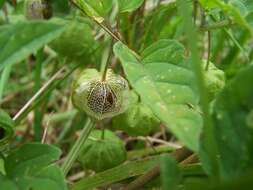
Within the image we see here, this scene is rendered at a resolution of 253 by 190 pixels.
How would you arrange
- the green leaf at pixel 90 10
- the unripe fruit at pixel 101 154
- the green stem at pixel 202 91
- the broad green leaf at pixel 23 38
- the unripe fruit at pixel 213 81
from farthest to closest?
1. the unripe fruit at pixel 101 154
2. the unripe fruit at pixel 213 81
3. the green leaf at pixel 90 10
4. the broad green leaf at pixel 23 38
5. the green stem at pixel 202 91

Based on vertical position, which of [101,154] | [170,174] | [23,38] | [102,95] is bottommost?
[101,154]

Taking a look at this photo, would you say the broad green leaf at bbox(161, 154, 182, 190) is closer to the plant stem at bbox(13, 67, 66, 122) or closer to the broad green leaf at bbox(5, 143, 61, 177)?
the broad green leaf at bbox(5, 143, 61, 177)

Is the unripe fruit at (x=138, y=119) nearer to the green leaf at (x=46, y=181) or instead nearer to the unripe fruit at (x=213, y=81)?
the unripe fruit at (x=213, y=81)

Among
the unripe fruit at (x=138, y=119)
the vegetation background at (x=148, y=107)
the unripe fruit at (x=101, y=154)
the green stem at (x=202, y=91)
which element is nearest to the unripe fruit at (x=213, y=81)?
the vegetation background at (x=148, y=107)

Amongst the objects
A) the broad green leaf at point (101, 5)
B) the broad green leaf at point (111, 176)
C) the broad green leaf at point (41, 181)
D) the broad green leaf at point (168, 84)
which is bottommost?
the broad green leaf at point (111, 176)

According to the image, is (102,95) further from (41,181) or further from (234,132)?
(234,132)

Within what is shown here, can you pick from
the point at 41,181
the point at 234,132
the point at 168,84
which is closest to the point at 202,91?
the point at 234,132

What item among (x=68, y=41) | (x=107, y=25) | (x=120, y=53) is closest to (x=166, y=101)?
(x=120, y=53)
